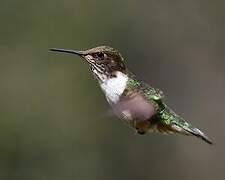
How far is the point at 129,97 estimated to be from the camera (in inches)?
128

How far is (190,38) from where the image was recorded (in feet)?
34.8

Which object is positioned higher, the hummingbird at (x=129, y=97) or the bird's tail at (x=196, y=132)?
the hummingbird at (x=129, y=97)

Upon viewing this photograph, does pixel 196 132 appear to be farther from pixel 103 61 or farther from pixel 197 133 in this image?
pixel 103 61

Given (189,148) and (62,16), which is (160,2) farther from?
(189,148)

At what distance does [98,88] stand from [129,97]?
22.2 feet

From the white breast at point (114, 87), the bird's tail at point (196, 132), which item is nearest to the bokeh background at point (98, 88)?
→ the bird's tail at point (196, 132)

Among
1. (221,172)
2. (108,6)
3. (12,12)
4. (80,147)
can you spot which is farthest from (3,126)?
(221,172)

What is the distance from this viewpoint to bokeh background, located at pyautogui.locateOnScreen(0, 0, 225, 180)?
9.67m

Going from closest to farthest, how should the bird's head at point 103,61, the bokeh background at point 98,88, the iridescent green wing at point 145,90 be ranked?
the bird's head at point 103,61, the iridescent green wing at point 145,90, the bokeh background at point 98,88

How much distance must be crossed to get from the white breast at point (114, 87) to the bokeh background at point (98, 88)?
6148mm

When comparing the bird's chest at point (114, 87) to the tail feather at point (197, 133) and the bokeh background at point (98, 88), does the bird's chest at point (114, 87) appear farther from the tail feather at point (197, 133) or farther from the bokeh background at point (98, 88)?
the bokeh background at point (98, 88)

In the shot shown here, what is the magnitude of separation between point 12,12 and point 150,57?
7.08 feet

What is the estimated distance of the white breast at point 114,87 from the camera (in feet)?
10.1

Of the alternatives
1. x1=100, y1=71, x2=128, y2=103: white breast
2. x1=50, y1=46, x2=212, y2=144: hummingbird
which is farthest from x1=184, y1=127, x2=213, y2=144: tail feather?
x1=100, y1=71, x2=128, y2=103: white breast
